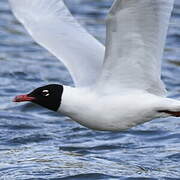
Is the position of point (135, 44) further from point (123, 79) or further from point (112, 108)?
point (112, 108)

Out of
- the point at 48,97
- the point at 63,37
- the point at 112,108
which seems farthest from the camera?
the point at 63,37

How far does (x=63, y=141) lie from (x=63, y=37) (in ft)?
5.68

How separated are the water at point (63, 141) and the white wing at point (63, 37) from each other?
1.14 m

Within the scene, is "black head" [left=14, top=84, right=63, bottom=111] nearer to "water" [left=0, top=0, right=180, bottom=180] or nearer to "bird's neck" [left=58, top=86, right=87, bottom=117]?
"bird's neck" [left=58, top=86, right=87, bottom=117]

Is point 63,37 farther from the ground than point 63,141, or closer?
farther from the ground

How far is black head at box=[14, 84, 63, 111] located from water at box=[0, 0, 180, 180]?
92 centimetres

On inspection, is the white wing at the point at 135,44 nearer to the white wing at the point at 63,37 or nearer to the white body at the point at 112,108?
the white body at the point at 112,108

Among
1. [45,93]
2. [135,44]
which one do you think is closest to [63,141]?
[45,93]

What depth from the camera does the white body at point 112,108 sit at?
7723 millimetres

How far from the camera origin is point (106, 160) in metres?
9.22

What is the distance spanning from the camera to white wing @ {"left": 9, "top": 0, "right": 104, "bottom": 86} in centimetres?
836

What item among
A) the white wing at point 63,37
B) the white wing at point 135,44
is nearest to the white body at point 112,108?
the white wing at point 135,44

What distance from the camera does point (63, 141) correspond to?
399 inches

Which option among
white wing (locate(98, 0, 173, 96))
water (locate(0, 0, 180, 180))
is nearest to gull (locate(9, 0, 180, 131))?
white wing (locate(98, 0, 173, 96))
